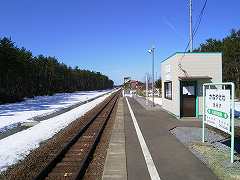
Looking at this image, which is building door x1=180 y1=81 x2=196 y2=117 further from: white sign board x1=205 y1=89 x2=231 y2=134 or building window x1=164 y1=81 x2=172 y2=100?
white sign board x1=205 y1=89 x2=231 y2=134

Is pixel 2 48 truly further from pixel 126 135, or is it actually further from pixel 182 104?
pixel 126 135

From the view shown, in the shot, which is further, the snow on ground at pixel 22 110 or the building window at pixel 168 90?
the building window at pixel 168 90

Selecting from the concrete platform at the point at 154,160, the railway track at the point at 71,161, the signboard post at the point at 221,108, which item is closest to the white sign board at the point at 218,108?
the signboard post at the point at 221,108

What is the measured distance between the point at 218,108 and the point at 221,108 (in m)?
0.32

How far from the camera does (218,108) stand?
1095cm

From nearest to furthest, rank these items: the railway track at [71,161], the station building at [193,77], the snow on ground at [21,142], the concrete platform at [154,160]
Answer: the concrete platform at [154,160]
the railway track at [71,161]
the snow on ground at [21,142]
the station building at [193,77]

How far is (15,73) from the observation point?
54.2 metres

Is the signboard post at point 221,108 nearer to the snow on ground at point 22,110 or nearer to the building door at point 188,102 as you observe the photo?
the snow on ground at point 22,110

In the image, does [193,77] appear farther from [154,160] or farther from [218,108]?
[154,160]

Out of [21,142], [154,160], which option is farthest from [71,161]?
[21,142]

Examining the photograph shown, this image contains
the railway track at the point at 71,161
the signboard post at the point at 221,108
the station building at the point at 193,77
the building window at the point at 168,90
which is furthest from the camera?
the building window at the point at 168,90

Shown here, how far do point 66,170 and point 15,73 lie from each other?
46646 mm

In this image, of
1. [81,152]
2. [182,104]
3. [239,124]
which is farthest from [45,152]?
[182,104]

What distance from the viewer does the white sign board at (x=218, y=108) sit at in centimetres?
1014
